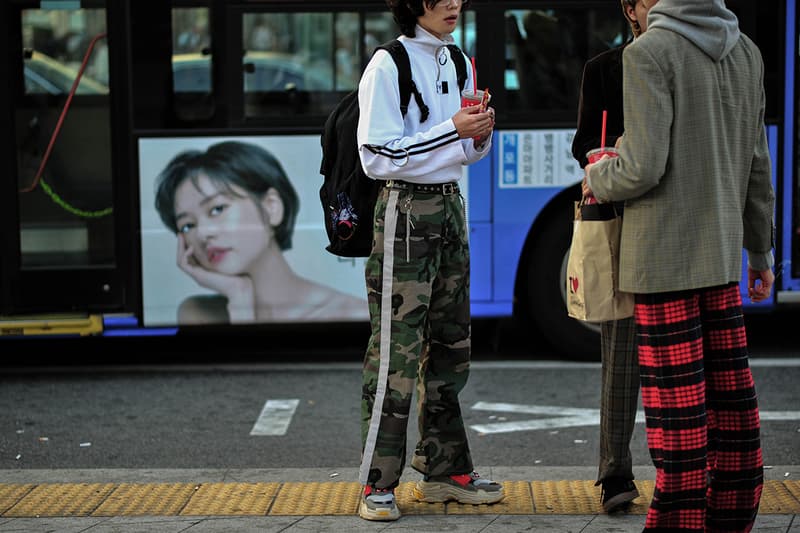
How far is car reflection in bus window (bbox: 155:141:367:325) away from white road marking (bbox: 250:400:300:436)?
840mm

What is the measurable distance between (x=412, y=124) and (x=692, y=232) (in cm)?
112

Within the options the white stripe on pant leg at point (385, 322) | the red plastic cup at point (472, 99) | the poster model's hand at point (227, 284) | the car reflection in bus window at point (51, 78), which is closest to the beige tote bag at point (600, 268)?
the red plastic cup at point (472, 99)

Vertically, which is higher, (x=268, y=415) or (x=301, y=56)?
(x=301, y=56)

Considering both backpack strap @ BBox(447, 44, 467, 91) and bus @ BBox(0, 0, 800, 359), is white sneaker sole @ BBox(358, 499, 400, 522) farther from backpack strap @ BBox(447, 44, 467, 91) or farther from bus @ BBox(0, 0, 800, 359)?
bus @ BBox(0, 0, 800, 359)

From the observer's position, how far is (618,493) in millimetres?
4207

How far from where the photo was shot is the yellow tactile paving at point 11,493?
4506 mm

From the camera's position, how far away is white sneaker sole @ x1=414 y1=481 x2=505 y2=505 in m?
4.36

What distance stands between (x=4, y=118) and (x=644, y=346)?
15.7ft

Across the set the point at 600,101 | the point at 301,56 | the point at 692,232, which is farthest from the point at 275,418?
the point at 692,232

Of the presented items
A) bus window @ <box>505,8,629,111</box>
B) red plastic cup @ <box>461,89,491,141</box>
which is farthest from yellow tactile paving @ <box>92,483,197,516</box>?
bus window @ <box>505,8,629,111</box>

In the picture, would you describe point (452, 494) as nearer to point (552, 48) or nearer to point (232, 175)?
point (232, 175)

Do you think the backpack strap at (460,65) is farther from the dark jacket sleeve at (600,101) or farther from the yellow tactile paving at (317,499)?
the yellow tactile paving at (317,499)

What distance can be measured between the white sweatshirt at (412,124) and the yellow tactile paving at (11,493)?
1.80 m

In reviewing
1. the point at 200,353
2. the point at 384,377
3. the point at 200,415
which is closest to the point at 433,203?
the point at 384,377
